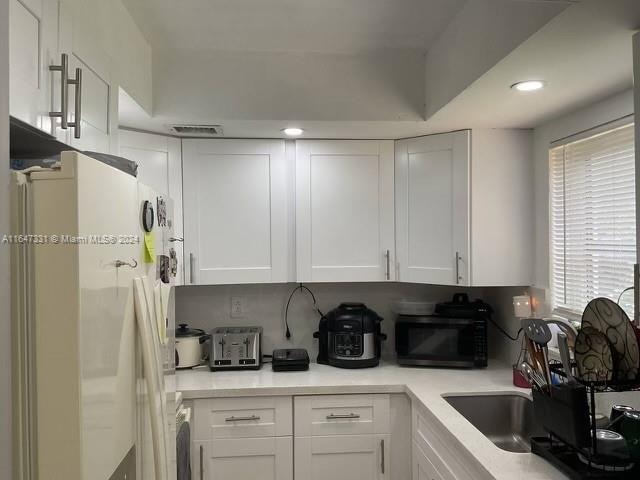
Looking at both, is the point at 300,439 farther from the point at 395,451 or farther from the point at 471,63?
the point at 471,63

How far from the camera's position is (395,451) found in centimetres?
230

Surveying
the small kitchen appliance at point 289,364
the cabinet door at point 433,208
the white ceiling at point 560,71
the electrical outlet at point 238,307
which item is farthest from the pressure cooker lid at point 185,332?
the white ceiling at point 560,71

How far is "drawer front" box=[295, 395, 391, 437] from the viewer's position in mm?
2271

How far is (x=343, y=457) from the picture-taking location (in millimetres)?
2291

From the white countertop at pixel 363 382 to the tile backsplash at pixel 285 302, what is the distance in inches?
10.8

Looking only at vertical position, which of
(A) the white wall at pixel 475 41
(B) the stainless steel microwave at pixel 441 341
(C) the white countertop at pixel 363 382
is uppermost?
(A) the white wall at pixel 475 41

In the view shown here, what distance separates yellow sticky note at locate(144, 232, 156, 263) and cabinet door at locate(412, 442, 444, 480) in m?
1.36

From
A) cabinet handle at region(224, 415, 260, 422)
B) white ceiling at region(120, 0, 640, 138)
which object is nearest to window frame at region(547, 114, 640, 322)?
white ceiling at region(120, 0, 640, 138)

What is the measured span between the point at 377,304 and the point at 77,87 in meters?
2.15

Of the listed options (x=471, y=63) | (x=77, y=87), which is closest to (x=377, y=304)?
(x=471, y=63)

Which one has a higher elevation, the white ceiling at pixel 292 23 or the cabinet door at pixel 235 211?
the white ceiling at pixel 292 23

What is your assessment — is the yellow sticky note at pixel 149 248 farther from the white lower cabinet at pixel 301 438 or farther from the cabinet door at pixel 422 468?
the cabinet door at pixel 422 468

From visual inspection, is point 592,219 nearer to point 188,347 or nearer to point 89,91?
point 89,91

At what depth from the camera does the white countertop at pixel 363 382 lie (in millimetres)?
2166
